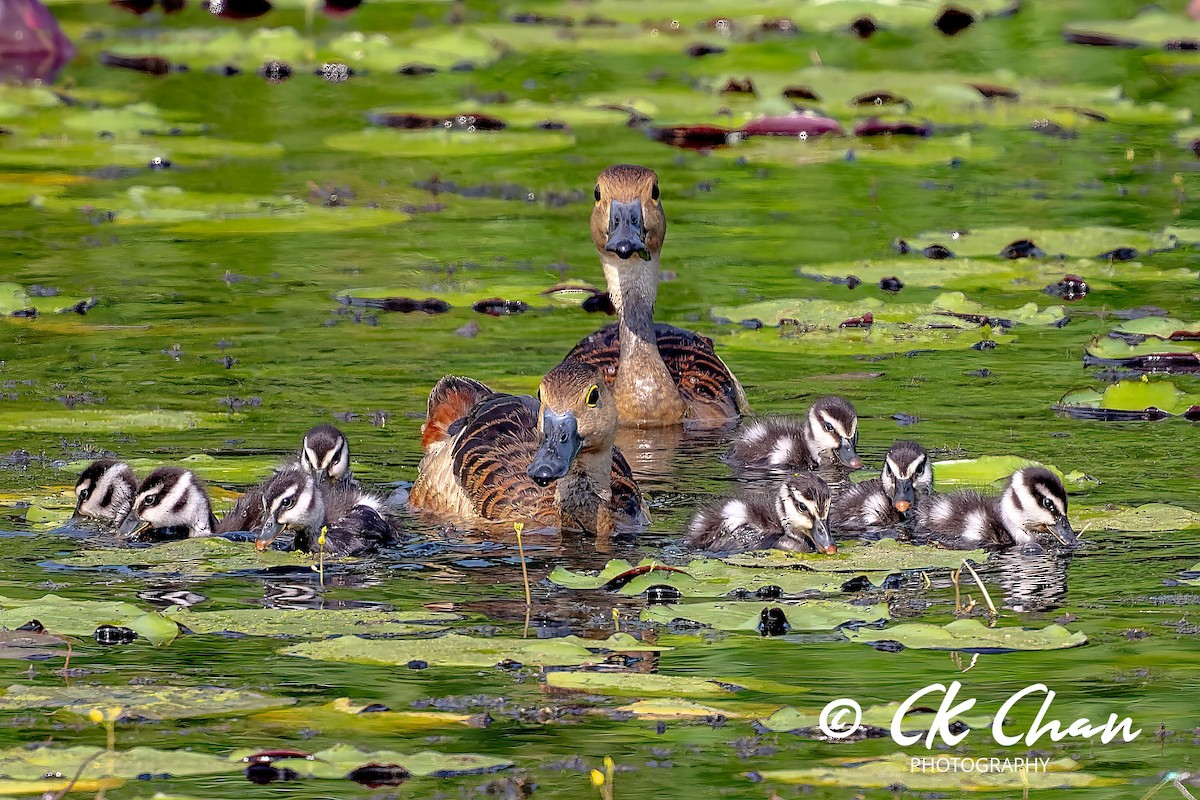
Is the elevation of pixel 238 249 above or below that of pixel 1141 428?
above

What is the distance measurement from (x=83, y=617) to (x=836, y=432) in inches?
166

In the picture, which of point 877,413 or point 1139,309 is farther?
point 1139,309

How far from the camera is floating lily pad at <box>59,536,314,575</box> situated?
350 inches

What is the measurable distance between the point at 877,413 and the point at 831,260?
137 inches

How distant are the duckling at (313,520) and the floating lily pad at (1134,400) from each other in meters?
3.91

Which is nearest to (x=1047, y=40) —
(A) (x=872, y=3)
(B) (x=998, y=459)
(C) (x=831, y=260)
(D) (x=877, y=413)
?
(A) (x=872, y=3)

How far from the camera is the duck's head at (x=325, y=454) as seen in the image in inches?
396

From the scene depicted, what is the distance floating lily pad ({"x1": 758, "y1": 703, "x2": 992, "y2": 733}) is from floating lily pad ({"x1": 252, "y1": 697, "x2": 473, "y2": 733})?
0.92 metres

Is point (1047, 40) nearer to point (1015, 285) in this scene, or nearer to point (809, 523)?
point (1015, 285)

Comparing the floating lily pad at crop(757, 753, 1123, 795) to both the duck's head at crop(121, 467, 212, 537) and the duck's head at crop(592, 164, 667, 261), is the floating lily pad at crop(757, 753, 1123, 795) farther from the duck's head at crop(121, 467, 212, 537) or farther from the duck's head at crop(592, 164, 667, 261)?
the duck's head at crop(592, 164, 667, 261)

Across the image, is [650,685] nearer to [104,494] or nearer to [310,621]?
[310,621]

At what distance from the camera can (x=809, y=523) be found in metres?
9.19

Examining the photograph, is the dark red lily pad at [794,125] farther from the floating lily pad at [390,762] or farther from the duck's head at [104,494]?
the floating lily pad at [390,762]

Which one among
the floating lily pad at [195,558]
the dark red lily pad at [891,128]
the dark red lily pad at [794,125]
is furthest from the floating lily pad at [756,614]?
the dark red lily pad at [794,125]
